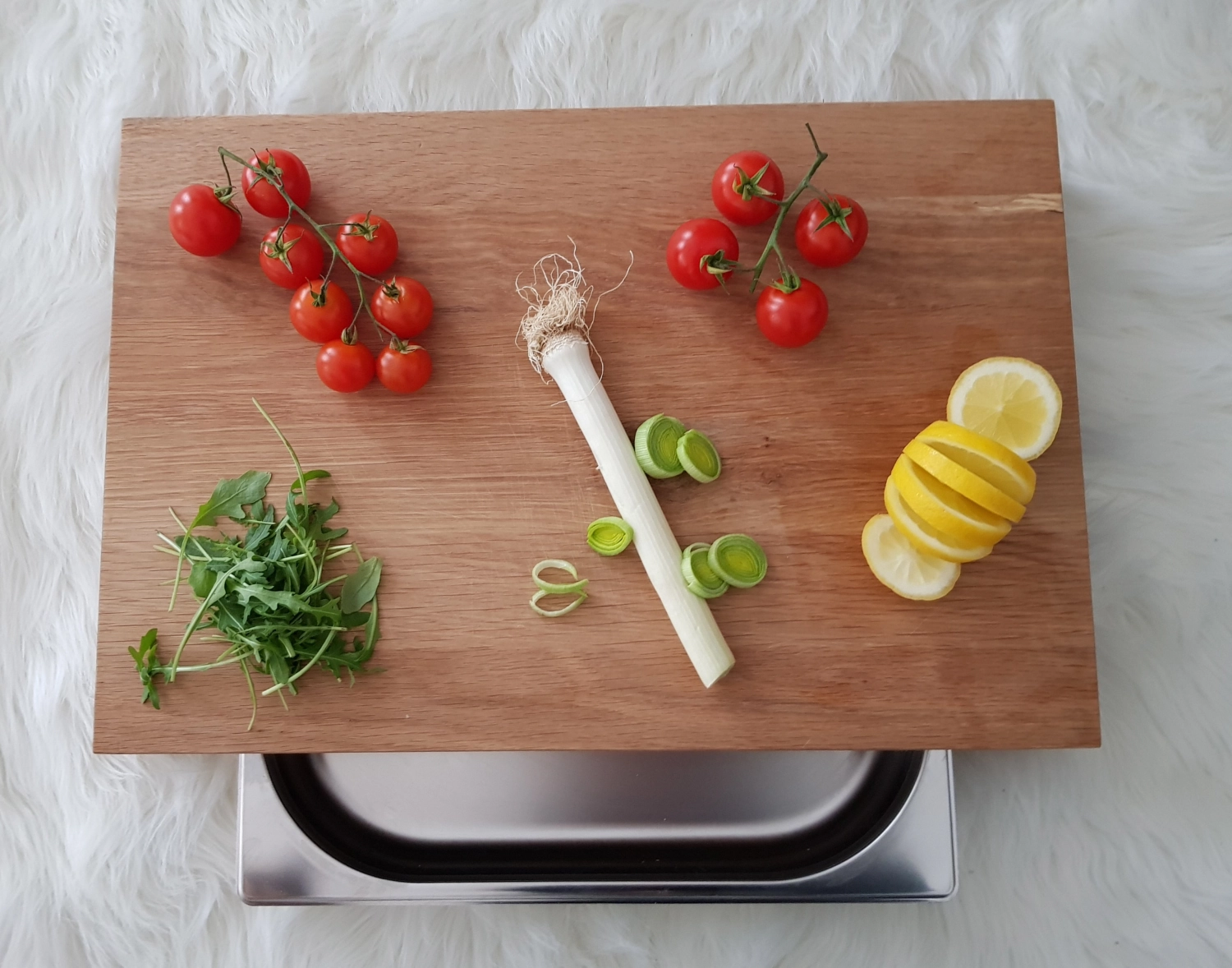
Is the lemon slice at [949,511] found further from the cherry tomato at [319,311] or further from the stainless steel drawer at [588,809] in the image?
the cherry tomato at [319,311]

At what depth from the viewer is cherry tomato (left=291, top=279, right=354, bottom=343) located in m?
1.62

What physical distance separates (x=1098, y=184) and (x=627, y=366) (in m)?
1.16

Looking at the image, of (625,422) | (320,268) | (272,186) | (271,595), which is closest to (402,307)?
(320,268)

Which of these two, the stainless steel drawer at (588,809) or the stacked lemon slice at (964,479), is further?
the stainless steel drawer at (588,809)

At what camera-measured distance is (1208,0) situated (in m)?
1.93

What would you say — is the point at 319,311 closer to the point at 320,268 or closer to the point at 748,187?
the point at 320,268

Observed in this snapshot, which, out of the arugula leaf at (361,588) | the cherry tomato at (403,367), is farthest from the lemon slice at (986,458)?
the arugula leaf at (361,588)

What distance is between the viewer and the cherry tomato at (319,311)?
1.62 m

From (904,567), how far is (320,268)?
1.27m

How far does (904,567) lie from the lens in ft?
5.21

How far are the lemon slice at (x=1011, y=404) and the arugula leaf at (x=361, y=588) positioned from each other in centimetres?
114

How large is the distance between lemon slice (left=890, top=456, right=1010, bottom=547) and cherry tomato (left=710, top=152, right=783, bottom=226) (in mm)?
566

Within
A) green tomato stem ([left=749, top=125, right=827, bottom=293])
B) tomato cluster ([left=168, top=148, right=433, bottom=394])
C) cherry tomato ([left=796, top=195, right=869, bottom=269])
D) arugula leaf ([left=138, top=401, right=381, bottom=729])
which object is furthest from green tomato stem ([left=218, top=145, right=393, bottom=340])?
cherry tomato ([left=796, top=195, right=869, bottom=269])

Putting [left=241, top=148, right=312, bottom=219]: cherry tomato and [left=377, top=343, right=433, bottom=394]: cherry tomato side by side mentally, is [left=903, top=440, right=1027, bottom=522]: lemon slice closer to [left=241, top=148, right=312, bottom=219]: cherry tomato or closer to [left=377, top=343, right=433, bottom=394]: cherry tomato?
[left=377, top=343, right=433, bottom=394]: cherry tomato
